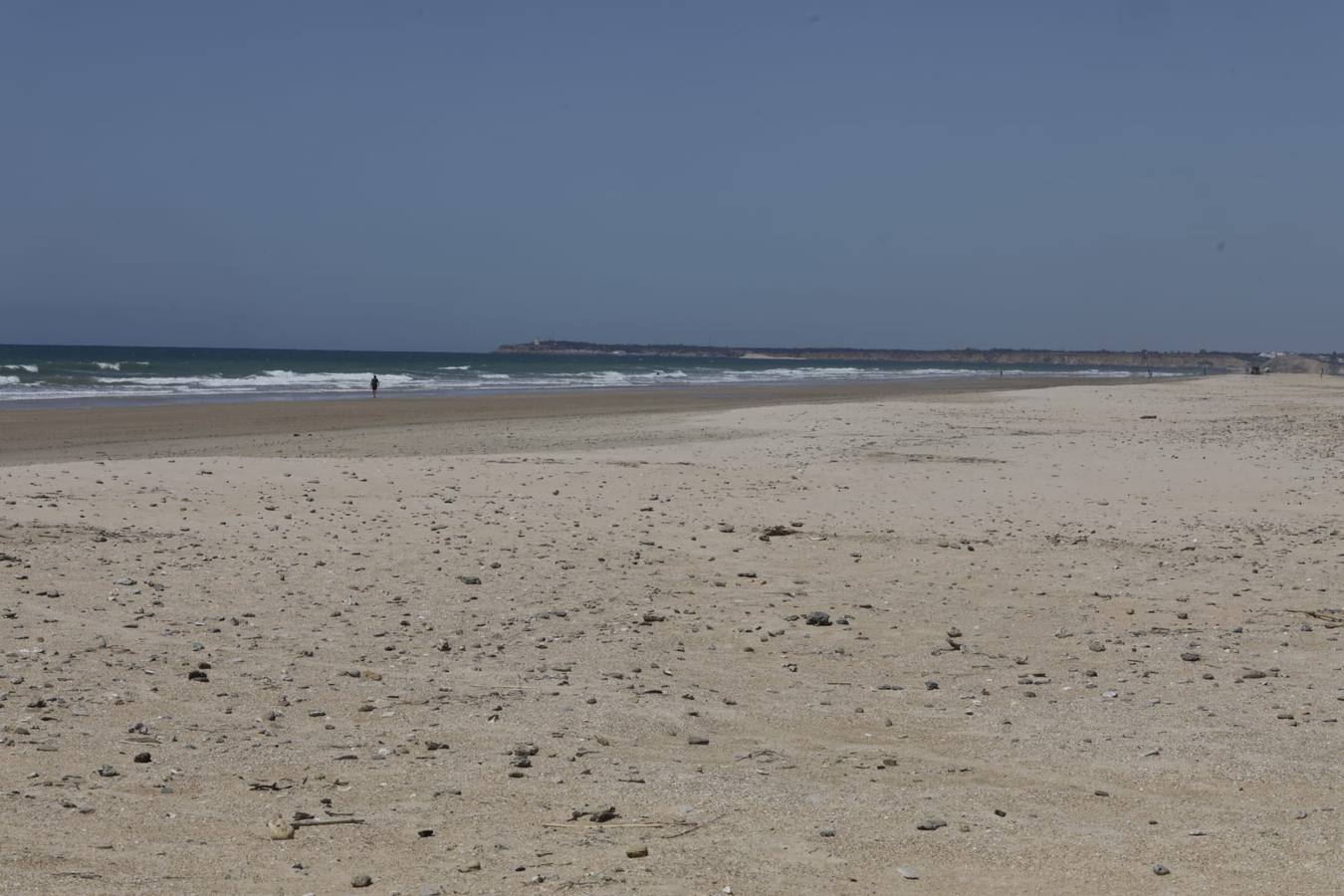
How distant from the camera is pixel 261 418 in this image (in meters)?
34.2

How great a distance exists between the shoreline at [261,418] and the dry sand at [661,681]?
33.8ft

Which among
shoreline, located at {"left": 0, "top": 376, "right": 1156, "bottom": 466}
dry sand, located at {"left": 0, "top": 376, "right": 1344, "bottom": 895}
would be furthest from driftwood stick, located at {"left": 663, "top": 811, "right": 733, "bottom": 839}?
shoreline, located at {"left": 0, "top": 376, "right": 1156, "bottom": 466}

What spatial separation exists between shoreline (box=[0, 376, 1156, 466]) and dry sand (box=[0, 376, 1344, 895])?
10.3 m

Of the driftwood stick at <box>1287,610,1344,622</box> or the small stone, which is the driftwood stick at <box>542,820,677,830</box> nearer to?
the small stone

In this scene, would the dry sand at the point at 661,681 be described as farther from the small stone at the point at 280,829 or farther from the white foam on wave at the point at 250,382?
the white foam on wave at the point at 250,382

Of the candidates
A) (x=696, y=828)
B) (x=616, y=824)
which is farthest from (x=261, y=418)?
(x=696, y=828)

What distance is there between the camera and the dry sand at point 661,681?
4551mm

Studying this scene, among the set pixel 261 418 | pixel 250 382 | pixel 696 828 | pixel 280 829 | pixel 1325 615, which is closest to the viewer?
pixel 280 829

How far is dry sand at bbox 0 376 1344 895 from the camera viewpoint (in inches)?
179

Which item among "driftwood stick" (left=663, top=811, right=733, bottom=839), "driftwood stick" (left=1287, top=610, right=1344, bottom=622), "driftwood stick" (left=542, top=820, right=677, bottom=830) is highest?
"driftwood stick" (left=1287, top=610, right=1344, bottom=622)

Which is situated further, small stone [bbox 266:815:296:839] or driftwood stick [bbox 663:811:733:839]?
driftwood stick [bbox 663:811:733:839]

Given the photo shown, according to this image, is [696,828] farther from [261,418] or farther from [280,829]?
[261,418]

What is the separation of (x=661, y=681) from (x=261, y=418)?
95.9 ft

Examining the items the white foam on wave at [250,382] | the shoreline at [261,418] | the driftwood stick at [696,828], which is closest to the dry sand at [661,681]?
the driftwood stick at [696,828]
